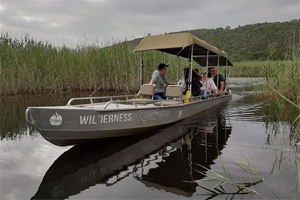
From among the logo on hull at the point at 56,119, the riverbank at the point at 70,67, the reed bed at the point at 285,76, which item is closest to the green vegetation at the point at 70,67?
the riverbank at the point at 70,67

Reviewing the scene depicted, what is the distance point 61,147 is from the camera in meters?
5.25

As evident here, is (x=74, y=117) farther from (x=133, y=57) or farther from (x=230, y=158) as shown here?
(x=133, y=57)

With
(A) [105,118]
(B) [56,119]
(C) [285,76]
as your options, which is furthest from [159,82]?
(C) [285,76]

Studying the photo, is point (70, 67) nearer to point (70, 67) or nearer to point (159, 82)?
point (70, 67)

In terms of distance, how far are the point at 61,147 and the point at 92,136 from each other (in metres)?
0.85

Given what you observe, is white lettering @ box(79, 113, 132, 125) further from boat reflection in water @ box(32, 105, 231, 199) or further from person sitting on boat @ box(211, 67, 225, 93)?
person sitting on boat @ box(211, 67, 225, 93)

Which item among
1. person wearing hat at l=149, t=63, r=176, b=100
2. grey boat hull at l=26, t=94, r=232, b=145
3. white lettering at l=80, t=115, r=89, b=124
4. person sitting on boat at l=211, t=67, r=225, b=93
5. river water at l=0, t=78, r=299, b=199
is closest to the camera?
river water at l=0, t=78, r=299, b=199

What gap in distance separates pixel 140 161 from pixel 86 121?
1.19 m

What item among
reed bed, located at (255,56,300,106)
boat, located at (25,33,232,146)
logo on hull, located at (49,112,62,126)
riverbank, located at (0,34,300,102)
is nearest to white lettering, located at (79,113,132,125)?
boat, located at (25,33,232,146)

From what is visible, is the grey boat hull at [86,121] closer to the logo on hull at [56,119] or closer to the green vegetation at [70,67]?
the logo on hull at [56,119]

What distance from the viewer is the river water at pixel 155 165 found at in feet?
10.9

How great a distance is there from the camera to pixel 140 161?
14.3ft

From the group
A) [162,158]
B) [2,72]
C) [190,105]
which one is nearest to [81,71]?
Result: [2,72]

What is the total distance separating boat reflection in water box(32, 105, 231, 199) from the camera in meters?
3.50
